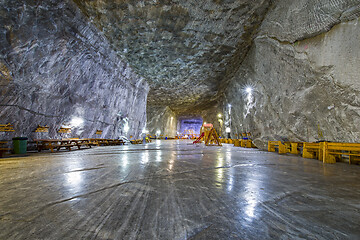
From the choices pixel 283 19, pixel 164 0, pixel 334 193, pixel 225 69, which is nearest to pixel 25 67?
pixel 164 0

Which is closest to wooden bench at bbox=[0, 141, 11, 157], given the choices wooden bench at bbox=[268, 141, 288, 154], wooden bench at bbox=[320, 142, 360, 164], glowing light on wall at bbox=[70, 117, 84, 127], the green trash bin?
the green trash bin

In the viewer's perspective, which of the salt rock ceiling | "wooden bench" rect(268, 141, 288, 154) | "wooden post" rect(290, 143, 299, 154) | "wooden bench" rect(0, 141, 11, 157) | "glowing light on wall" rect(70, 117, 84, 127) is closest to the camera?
"wooden bench" rect(0, 141, 11, 157)

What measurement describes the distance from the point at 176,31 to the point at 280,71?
23.9 feet

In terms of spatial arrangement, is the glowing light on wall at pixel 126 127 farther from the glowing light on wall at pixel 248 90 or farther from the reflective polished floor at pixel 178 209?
the reflective polished floor at pixel 178 209

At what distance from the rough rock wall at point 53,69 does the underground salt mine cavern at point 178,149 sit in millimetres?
62

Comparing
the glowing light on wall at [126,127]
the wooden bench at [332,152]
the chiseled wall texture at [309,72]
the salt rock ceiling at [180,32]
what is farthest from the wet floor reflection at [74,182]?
the glowing light on wall at [126,127]

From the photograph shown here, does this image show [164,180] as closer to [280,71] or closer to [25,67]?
[280,71]

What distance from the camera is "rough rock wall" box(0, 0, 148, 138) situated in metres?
7.12

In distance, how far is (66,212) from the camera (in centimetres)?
171

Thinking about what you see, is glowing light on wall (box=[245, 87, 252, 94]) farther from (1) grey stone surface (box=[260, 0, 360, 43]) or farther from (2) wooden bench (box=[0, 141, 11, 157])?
(2) wooden bench (box=[0, 141, 11, 157])

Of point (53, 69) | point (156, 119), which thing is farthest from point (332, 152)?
point (156, 119)

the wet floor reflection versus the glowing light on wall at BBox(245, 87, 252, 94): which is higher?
the glowing light on wall at BBox(245, 87, 252, 94)

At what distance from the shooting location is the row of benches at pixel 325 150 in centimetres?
488

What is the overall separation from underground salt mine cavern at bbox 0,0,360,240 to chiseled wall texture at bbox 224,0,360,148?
5 cm
